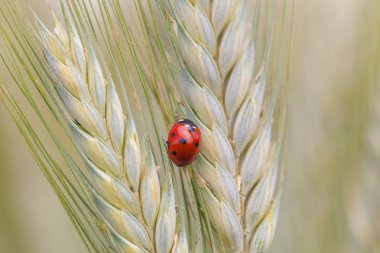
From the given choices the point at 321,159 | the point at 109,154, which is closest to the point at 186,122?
the point at 109,154

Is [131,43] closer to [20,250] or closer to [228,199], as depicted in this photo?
[228,199]

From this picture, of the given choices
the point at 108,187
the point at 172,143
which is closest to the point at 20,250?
the point at 172,143

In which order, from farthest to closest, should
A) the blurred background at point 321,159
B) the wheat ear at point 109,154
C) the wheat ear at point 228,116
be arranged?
the blurred background at point 321,159 < the wheat ear at point 228,116 < the wheat ear at point 109,154

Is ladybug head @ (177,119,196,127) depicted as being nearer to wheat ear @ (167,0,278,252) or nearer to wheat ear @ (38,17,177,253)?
wheat ear @ (167,0,278,252)

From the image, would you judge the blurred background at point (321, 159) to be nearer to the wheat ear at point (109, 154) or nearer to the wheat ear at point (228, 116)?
the wheat ear at point (228, 116)

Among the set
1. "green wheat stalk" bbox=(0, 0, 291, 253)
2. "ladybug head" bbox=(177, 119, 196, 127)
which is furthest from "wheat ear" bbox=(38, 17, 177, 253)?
"ladybug head" bbox=(177, 119, 196, 127)

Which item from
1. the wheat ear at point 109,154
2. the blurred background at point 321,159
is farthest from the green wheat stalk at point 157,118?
the blurred background at point 321,159

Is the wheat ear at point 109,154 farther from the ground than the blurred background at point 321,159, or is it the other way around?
the wheat ear at point 109,154
